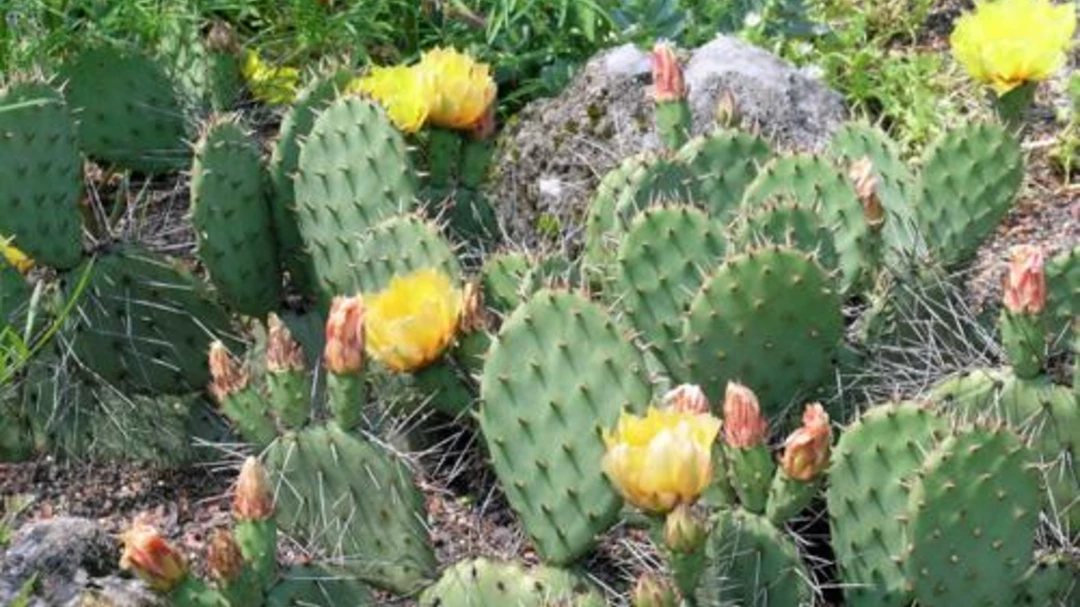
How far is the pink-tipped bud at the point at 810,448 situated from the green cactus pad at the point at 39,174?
1515mm

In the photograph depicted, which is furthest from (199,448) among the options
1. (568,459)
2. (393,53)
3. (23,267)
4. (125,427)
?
(393,53)

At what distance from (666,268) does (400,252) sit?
47 cm

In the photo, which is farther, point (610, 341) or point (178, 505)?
point (178, 505)

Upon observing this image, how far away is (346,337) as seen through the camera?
10.7ft

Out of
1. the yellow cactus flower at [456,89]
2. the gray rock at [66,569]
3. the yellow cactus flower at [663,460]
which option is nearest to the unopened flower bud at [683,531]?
the yellow cactus flower at [663,460]

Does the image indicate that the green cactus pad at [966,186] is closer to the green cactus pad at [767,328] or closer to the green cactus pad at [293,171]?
the green cactus pad at [767,328]

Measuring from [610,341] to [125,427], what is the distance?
49.6 inches

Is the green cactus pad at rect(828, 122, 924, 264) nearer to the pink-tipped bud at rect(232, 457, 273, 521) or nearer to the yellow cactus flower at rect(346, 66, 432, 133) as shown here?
the yellow cactus flower at rect(346, 66, 432, 133)

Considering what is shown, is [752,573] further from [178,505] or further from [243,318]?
[243,318]

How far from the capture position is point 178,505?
4090 mm

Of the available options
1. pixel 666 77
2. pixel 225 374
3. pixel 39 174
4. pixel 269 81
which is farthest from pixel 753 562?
pixel 269 81

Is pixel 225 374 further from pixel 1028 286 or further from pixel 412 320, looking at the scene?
pixel 1028 286

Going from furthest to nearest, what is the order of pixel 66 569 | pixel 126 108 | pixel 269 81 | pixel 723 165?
pixel 269 81, pixel 126 108, pixel 723 165, pixel 66 569

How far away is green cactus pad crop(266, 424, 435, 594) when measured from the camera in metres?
3.45
